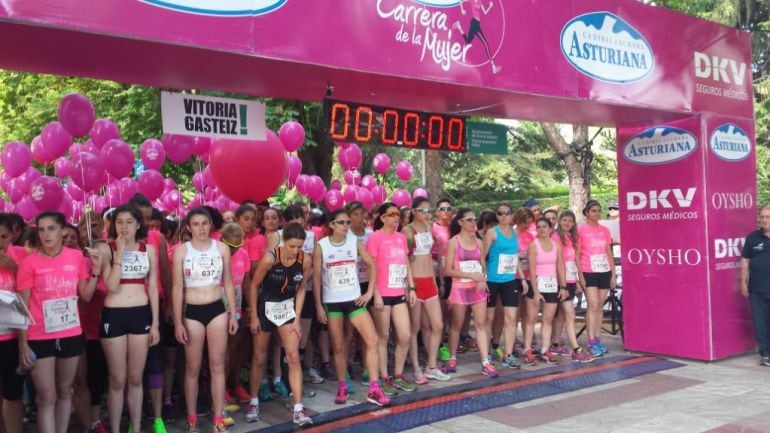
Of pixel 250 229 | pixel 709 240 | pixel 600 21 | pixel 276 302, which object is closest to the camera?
pixel 276 302

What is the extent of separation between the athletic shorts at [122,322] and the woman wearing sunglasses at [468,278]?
331cm

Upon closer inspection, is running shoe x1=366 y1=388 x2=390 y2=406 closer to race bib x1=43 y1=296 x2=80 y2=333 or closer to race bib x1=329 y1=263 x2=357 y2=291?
race bib x1=329 y1=263 x2=357 y2=291

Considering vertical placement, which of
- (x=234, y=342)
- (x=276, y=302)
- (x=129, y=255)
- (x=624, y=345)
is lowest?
(x=624, y=345)

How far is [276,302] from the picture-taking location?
5.32 meters

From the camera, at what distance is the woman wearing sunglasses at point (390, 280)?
20.2 ft

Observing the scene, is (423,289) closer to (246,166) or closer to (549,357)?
(549,357)

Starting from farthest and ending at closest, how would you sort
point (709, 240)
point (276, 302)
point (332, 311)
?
1. point (709, 240)
2. point (332, 311)
3. point (276, 302)

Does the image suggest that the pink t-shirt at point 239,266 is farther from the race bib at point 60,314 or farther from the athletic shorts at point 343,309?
the race bib at point 60,314

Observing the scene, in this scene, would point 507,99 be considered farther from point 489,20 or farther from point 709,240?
point 709,240

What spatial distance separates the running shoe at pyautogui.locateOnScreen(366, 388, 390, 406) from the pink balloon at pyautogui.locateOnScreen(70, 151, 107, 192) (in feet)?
15.4

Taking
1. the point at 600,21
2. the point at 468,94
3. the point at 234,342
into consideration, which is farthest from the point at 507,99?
the point at 234,342

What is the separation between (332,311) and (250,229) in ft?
4.04

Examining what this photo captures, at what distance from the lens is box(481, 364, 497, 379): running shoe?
6848 mm

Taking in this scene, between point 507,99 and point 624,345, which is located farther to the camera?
point 624,345
